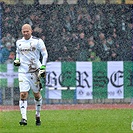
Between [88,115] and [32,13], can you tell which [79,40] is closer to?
[32,13]

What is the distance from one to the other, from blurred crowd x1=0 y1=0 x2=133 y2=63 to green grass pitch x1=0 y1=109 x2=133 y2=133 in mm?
3903

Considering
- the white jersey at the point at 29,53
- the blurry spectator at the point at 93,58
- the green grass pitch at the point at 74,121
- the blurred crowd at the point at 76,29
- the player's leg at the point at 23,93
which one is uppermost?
the blurred crowd at the point at 76,29

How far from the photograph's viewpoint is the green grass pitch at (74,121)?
13.4m

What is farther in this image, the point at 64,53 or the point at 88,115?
the point at 64,53

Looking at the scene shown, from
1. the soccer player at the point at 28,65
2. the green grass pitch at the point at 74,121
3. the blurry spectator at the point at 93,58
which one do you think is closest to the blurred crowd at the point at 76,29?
the blurry spectator at the point at 93,58

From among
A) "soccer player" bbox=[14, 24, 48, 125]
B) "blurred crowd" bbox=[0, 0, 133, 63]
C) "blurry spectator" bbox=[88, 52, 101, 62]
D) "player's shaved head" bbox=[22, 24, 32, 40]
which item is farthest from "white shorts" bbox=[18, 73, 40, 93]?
"blurry spectator" bbox=[88, 52, 101, 62]

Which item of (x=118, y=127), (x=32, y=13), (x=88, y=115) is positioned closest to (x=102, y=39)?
(x=32, y=13)

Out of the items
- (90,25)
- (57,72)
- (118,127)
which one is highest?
(90,25)

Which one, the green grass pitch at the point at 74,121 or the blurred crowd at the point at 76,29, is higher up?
the blurred crowd at the point at 76,29

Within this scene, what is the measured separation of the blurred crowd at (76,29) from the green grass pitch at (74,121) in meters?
3.90

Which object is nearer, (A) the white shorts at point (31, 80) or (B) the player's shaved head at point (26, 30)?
(B) the player's shaved head at point (26, 30)

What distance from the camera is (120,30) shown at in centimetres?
2412

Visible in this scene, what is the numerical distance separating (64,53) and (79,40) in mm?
668

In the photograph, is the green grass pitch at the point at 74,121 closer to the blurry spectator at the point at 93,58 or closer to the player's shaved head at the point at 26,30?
the player's shaved head at the point at 26,30
